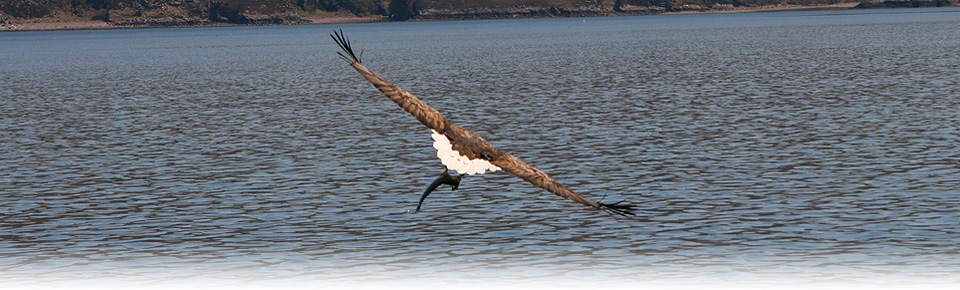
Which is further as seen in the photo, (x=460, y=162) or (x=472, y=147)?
(x=472, y=147)

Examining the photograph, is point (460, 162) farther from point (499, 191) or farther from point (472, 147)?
point (499, 191)

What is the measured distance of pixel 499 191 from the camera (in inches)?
1191

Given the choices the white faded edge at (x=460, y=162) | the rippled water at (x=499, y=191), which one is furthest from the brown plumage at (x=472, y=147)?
the rippled water at (x=499, y=191)

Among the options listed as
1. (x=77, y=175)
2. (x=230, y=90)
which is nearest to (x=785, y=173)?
(x=77, y=175)

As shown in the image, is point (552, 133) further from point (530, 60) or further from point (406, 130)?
point (530, 60)

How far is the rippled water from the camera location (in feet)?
72.0

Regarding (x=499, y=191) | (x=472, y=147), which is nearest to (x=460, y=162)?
(x=472, y=147)

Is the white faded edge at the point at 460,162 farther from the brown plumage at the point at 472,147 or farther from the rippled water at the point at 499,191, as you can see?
the rippled water at the point at 499,191

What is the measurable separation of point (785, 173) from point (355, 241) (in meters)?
13.0

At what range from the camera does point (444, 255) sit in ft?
75.2

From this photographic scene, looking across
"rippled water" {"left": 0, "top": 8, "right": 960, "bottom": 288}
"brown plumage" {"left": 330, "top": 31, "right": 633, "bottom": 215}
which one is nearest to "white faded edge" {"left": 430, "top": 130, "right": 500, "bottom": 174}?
"brown plumage" {"left": 330, "top": 31, "right": 633, "bottom": 215}

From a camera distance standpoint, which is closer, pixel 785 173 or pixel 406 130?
pixel 785 173

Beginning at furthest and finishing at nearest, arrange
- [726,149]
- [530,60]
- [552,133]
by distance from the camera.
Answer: [530,60], [552,133], [726,149]

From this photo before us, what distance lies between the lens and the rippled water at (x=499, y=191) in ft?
72.0
